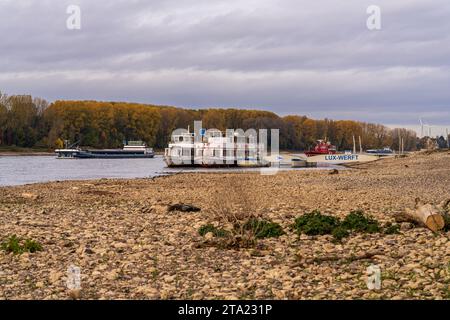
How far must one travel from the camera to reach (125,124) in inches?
6506

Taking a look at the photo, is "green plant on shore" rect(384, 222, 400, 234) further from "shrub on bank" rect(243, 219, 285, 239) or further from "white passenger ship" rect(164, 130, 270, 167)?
"white passenger ship" rect(164, 130, 270, 167)

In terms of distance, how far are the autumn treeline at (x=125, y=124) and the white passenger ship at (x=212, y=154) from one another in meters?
72.1

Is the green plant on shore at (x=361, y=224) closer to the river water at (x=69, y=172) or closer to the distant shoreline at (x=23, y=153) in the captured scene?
the river water at (x=69, y=172)

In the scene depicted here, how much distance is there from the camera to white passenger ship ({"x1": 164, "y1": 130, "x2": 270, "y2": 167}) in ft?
243

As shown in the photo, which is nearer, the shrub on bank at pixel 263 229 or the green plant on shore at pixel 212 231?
the green plant on shore at pixel 212 231

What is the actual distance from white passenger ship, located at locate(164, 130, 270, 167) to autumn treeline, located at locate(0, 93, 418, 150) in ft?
237

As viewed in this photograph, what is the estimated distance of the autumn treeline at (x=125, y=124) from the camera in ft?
472

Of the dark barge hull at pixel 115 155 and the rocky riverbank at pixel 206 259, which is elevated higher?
the rocky riverbank at pixel 206 259

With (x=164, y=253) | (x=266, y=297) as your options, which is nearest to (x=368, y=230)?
(x=164, y=253)

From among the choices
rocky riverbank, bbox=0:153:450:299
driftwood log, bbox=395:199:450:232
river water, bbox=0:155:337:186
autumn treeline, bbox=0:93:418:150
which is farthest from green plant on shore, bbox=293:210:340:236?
autumn treeline, bbox=0:93:418:150

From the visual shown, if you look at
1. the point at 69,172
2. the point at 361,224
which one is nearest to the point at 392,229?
the point at 361,224

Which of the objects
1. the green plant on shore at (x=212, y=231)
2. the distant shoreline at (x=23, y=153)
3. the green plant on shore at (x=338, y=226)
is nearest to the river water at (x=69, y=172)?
the green plant on shore at (x=212, y=231)
